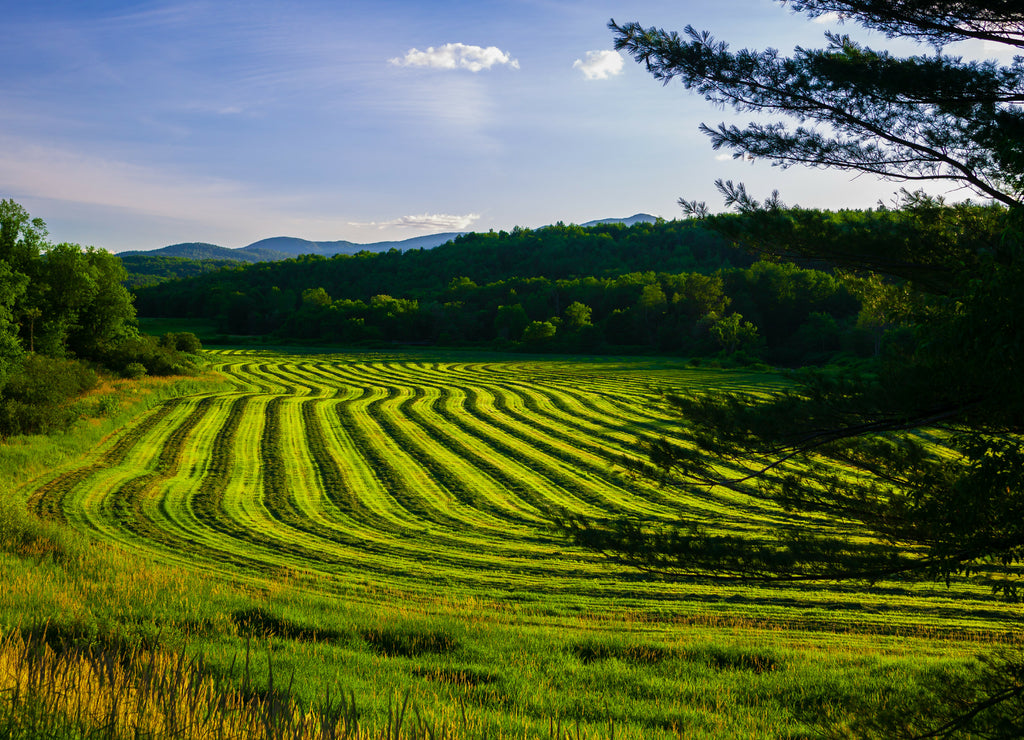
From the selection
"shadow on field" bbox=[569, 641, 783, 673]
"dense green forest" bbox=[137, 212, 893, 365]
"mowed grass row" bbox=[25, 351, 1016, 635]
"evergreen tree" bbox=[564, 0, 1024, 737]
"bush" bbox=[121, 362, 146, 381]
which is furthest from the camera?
"dense green forest" bbox=[137, 212, 893, 365]

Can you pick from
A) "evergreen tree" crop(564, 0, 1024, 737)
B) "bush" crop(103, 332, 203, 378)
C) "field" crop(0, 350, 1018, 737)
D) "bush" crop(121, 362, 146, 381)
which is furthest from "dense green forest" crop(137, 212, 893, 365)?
"evergreen tree" crop(564, 0, 1024, 737)

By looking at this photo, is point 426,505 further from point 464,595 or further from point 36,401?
point 36,401

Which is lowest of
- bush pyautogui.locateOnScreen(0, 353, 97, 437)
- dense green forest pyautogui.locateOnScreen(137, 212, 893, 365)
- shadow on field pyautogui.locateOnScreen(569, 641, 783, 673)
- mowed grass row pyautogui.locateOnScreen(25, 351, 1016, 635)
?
mowed grass row pyautogui.locateOnScreen(25, 351, 1016, 635)

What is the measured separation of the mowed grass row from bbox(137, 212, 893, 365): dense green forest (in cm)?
3651

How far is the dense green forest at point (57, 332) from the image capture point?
86.9ft

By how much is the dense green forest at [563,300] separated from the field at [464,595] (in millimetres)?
42701

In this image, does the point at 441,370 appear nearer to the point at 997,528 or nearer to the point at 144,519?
the point at 144,519

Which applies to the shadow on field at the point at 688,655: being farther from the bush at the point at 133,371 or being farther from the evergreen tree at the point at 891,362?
the bush at the point at 133,371

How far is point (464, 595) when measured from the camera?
12.6 metres

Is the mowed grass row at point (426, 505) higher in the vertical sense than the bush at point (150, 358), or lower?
lower

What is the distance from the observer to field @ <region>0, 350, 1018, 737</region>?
7.40 metres

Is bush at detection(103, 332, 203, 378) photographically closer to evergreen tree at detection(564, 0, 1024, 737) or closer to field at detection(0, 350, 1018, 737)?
field at detection(0, 350, 1018, 737)

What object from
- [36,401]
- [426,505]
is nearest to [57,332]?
[36,401]

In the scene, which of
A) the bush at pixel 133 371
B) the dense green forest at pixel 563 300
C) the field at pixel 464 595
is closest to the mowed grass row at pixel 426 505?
the field at pixel 464 595
